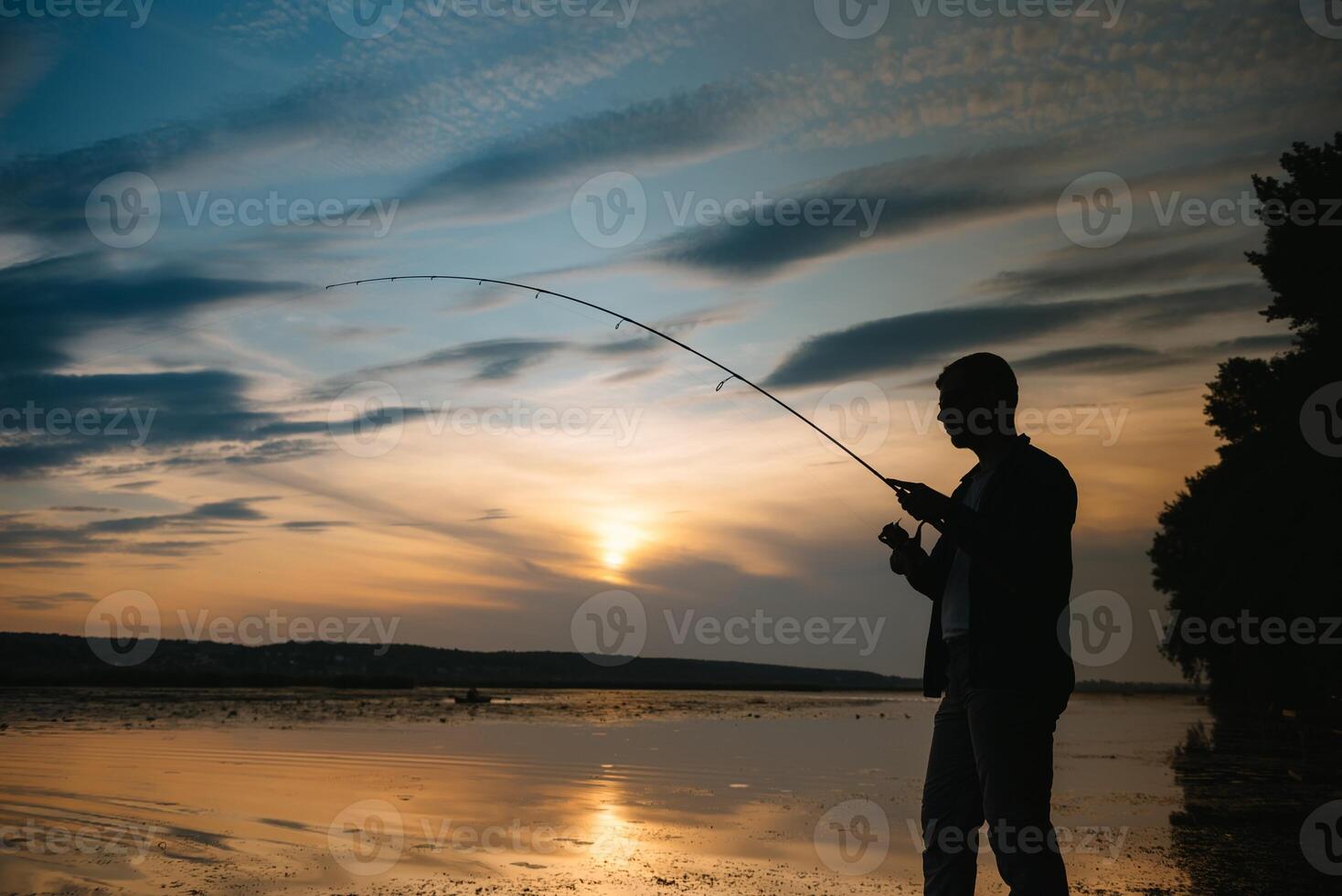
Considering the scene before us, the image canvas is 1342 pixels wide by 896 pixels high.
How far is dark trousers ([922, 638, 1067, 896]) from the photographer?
12.3 ft

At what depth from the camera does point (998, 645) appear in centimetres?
400

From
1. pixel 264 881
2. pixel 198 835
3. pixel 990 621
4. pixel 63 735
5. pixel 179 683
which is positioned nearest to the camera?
pixel 990 621

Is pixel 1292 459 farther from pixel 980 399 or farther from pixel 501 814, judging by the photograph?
pixel 980 399

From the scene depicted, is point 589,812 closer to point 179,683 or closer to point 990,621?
point 990,621

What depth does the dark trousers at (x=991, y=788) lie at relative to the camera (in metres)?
3.73

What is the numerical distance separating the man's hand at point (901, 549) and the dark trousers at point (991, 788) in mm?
455

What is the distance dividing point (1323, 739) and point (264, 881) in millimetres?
27624

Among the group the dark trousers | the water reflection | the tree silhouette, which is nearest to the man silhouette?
the dark trousers

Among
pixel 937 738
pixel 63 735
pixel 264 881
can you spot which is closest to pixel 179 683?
pixel 63 735

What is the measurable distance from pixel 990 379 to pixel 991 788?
1572mm

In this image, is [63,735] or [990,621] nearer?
[990,621]

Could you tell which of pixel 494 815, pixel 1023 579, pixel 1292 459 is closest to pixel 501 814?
pixel 494 815

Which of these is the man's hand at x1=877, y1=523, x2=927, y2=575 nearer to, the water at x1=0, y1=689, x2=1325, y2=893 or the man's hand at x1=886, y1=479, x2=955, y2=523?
the man's hand at x1=886, y1=479, x2=955, y2=523

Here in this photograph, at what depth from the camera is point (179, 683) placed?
79.7 metres
